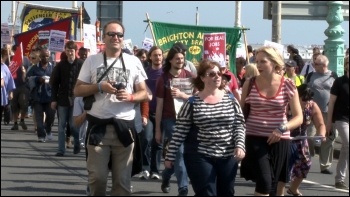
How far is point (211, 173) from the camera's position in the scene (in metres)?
7.98

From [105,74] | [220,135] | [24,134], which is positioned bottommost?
[24,134]

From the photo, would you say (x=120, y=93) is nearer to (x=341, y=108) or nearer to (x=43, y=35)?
(x=341, y=108)

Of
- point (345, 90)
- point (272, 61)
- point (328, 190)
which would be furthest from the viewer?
point (328, 190)

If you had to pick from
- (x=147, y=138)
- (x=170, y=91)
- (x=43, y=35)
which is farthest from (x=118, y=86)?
(x=43, y=35)

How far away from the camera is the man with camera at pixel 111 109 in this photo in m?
7.98

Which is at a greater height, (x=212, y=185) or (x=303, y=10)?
(x=303, y=10)

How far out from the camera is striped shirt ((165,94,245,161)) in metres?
8.00

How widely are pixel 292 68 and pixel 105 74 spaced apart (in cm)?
659

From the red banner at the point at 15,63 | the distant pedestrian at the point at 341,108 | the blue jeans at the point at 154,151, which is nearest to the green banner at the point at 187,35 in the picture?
the red banner at the point at 15,63

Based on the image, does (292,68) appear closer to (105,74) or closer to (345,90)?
(345,90)

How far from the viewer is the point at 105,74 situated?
7984 mm

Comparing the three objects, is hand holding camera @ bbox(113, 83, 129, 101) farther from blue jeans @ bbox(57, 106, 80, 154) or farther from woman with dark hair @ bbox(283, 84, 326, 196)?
blue jeans @ bbox(57, 106, 80, 154)

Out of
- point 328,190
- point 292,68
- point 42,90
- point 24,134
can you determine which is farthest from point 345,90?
point 24,134

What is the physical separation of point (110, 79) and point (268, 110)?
1438mm
